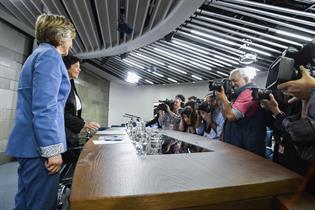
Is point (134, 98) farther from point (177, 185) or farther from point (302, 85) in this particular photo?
point (177, 185)

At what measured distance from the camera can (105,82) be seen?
31.3 feet

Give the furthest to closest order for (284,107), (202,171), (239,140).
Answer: (239,140)
(284,107)
(202,171)

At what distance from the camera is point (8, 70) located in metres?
4.17

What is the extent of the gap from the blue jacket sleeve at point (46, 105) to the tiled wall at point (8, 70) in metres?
3.71

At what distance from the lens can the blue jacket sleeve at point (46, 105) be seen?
0.99 metres

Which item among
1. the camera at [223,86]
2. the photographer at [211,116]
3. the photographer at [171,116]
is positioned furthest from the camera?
the photographer at [171,116]

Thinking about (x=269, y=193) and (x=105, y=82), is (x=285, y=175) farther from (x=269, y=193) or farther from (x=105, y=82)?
(x=105, y=82)

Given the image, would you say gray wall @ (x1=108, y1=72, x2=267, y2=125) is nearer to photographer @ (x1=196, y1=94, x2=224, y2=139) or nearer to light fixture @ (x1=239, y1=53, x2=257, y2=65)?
light fixture @ (x1=239, y1=53, x2=257, y2=65)

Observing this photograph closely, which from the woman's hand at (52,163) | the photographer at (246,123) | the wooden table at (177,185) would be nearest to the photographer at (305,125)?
the wooden table at (177,185)

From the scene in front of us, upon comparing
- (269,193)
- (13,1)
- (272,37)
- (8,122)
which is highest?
(13,1)

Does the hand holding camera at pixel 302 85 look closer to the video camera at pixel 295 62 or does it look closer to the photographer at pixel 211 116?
the video camera at pixel 295 62

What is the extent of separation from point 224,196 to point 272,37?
392 centimetres

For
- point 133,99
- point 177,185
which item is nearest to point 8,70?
point 177,185

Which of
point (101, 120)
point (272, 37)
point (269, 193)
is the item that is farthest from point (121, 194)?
point (101, 120)
